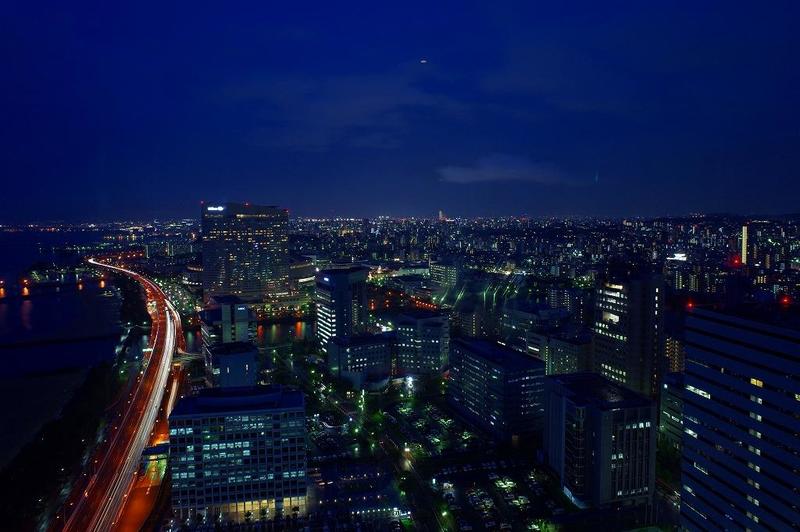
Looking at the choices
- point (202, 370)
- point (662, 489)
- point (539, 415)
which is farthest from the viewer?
point (202, 370)

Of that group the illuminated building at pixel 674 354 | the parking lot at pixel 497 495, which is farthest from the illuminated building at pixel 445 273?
the parking lot at pixel 497 495

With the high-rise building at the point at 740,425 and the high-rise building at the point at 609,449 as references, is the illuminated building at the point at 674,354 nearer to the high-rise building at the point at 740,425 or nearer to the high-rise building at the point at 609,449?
the high-rise building at the point at 609,449

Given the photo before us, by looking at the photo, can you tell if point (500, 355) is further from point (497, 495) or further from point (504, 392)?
point (497, 495)

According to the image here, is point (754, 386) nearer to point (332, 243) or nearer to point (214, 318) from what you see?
point (214, 318)

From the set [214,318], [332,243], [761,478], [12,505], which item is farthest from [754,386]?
[332,243]

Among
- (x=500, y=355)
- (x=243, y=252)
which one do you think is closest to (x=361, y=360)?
(x=500, y=355)

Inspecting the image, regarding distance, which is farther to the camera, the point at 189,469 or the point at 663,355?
the point at 663,355
